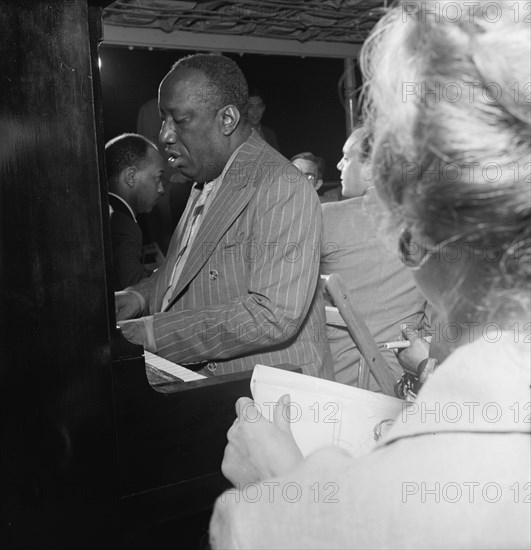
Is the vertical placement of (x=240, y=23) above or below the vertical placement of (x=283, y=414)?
above

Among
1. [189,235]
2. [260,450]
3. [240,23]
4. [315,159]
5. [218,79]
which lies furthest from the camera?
[315,159]

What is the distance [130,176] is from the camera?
4133 millimetres

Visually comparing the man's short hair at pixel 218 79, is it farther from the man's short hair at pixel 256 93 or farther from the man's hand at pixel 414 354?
the man's short hair at pixel 256 93

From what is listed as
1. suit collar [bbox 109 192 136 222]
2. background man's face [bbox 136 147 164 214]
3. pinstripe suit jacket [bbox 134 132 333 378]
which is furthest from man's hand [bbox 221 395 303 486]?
background man's face [bbox 136 147 164 214]

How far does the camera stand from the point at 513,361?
2.42ft

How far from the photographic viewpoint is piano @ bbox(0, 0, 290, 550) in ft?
5.04

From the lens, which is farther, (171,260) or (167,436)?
(171,260)

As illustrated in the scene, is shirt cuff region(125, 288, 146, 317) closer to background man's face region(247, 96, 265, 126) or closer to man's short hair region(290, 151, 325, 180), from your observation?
background man's face region(247, 96, 265, 126)

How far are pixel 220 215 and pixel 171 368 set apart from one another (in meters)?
0.51

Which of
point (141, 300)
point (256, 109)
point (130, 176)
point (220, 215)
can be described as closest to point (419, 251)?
point (220, 215)

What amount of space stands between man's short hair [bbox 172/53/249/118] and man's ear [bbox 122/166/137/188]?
1.89 meters

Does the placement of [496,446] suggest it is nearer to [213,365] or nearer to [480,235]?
[480,235]

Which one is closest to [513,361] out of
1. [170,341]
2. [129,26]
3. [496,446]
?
[496,446]

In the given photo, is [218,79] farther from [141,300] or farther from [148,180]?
[148,180]
